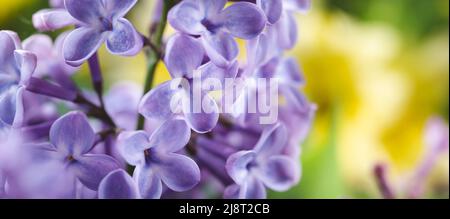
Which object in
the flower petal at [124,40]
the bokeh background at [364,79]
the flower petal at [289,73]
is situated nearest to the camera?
the flower petal at [124,40]

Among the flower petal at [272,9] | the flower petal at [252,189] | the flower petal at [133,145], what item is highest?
the flower petal at [272,9]

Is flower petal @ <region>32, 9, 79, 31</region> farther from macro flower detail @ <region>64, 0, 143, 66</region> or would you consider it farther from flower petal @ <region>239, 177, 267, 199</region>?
flower petal @ <region>239, 177, 267, 199</region>

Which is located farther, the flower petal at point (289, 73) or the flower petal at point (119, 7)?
the flower petal at point (289, 73)

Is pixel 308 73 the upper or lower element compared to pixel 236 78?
lower

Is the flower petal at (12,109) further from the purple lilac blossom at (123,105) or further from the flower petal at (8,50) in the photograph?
the purple lilac blossom at (123,105)

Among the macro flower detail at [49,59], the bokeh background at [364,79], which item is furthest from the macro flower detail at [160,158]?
the bokeh background at [364,79]

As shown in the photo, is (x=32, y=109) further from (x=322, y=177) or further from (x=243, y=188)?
(x=322, y=177)

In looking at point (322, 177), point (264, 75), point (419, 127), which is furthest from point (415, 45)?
point (264, 75)
